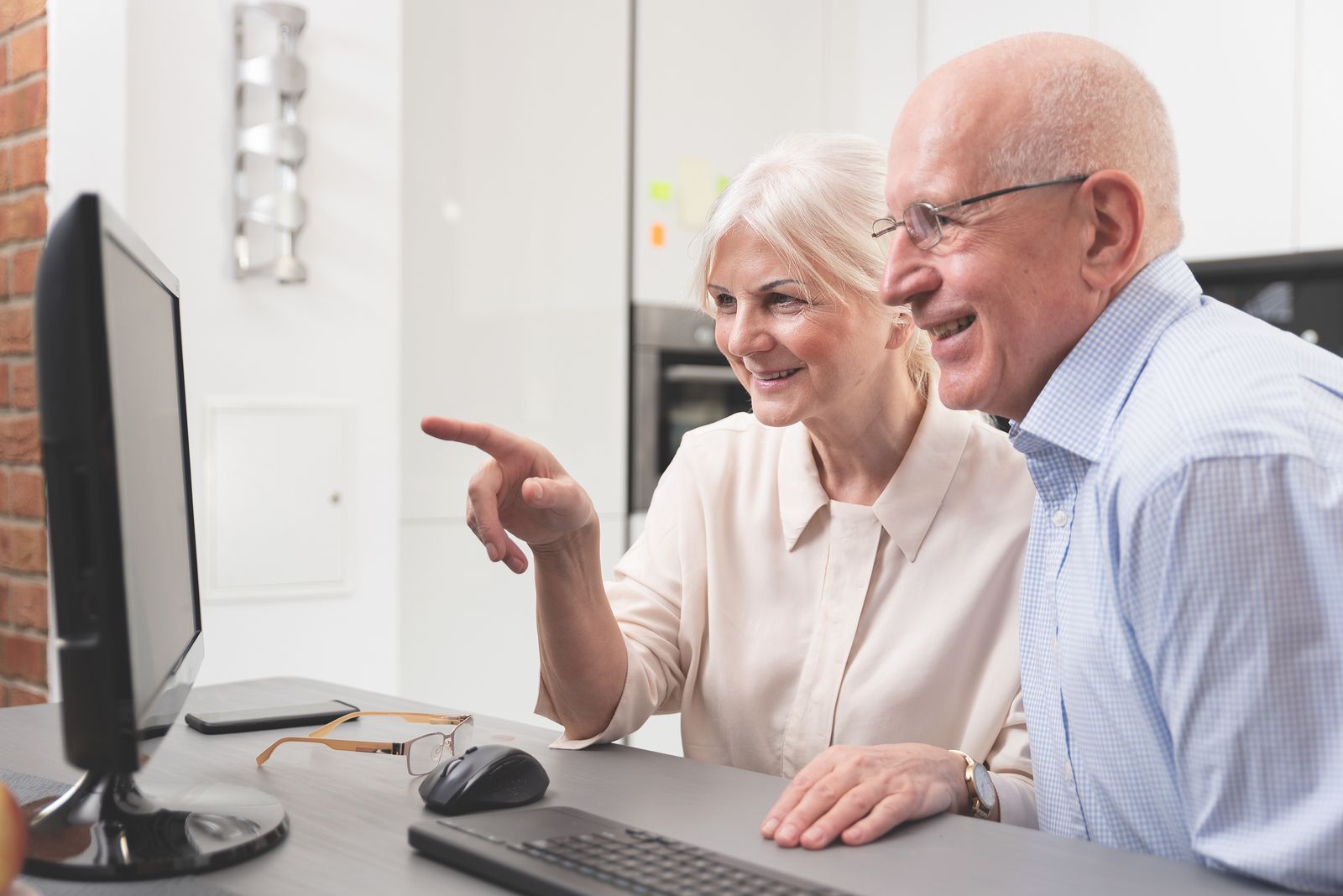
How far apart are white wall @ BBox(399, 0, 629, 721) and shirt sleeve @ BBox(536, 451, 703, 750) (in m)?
1.40

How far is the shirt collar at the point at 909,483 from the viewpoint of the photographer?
143 centimetres

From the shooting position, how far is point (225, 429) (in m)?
2.27

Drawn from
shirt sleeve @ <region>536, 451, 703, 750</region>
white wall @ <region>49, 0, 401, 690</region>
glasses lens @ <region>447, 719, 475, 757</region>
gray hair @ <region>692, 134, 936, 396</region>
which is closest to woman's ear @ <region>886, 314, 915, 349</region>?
gray hair @ <region>692, 134, 936, 396</region>

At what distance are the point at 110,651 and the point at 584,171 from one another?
2.63m

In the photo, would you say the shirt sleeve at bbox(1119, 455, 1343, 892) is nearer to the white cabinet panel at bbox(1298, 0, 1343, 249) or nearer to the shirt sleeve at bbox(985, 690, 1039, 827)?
the shirt sleeve at bbox(985, 690, 1039, 827)

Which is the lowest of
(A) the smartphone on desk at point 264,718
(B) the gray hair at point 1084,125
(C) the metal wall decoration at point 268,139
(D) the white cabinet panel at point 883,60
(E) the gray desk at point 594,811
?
(A) the smartphone on desk at point 264,718

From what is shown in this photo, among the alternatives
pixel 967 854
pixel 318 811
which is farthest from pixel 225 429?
pixel 967 854

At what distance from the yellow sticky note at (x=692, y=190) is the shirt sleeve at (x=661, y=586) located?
73.6 inches

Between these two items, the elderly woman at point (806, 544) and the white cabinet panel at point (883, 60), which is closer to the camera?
the elderly woman at point (806, 544)

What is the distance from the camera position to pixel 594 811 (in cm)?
99

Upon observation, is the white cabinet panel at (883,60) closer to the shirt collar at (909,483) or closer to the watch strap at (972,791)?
the shirt collar at (909,483)

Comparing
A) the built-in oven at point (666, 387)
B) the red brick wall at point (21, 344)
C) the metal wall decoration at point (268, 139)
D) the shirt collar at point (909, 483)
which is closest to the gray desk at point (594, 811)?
the shirt collar at point (909, 483)

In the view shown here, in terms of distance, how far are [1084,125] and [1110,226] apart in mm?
91

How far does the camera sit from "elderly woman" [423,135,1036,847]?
1.32m
